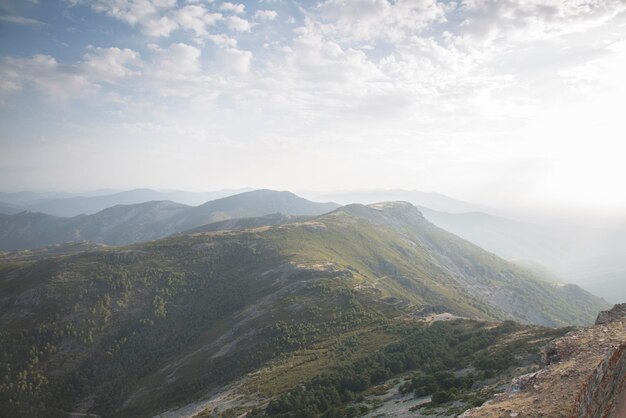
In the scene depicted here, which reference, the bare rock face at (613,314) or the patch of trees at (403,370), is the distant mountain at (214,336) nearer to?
the patch of trees at (403,370)

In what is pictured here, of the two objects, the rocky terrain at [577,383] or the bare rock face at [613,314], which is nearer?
the rocky terrain at [577,383]

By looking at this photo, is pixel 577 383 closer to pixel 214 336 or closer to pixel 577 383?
pixel 577 383

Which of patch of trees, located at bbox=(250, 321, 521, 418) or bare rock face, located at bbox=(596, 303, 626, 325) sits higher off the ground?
bare rock face, located at bbox=(596, 303, 626, 325)

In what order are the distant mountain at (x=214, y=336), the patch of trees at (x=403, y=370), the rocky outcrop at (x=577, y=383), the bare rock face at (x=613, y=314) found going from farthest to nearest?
the distant mountain at (x=214, y=336)
the patch of trees at (x=403, y=370)
the bare rock face at (x=613, y=314)
the rocky outcrop at (x=577, y=383)

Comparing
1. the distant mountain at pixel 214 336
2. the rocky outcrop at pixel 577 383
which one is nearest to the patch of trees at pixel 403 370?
the distant mountain at pixel 214 336

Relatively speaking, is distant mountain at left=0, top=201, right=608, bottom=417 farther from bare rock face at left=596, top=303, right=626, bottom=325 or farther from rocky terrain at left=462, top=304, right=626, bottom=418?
rocky terrain at left=462, top=304, right=626, bottom=418

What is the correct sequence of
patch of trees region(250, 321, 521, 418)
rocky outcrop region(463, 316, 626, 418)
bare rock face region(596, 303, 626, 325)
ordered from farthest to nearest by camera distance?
patch of trees region(250, 321, 521, 418), bare rock face region(596, 303, 626, 325), rocky outcrop region(463, 316, 626, 418)

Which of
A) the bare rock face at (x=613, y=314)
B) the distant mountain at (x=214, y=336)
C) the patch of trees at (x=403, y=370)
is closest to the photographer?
the bare rock face at (x=613, y=314)

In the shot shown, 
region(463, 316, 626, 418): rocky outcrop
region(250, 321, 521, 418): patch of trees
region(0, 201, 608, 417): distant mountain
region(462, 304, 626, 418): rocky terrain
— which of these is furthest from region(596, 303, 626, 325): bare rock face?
region(250, 321, 521, 418): patch of trees
